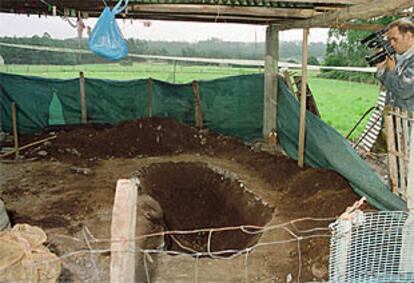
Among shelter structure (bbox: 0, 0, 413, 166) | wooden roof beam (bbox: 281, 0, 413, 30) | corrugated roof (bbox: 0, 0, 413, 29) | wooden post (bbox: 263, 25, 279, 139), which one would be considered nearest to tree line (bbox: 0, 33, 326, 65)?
wooden post (bbox: 263, 25, 279, 139)

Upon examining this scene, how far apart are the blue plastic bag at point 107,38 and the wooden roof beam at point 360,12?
2.42 meters

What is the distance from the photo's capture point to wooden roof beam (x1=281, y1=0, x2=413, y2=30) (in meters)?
3.78

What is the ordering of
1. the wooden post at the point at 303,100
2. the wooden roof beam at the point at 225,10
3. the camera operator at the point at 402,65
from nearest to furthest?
1. the camera operator at the point at 402,65
2. the wooden roof beam at the point at 225,10
3. the wooden post at the point at 303,100

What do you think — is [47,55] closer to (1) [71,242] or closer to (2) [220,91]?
(2) [220,91]

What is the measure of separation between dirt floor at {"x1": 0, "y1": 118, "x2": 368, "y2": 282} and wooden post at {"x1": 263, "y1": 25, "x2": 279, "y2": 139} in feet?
2.17

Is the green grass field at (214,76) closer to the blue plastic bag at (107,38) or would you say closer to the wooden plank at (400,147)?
the wooden plank at (400,147)

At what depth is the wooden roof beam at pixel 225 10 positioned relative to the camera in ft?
19.3

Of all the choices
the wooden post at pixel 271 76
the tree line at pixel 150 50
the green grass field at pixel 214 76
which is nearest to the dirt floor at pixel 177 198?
the wooden post at pixel 271 76

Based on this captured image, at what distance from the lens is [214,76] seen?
20.0 metres

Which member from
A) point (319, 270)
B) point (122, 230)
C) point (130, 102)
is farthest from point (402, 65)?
point (130, 102)

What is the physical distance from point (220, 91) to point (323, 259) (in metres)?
5.74

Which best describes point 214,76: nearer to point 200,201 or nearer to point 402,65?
point 200,201

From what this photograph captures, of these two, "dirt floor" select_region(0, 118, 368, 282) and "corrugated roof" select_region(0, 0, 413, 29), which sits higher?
"corrugated roof" select_region(0, 0, 413, 29)

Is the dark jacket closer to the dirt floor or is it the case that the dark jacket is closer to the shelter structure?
the shelter structure
